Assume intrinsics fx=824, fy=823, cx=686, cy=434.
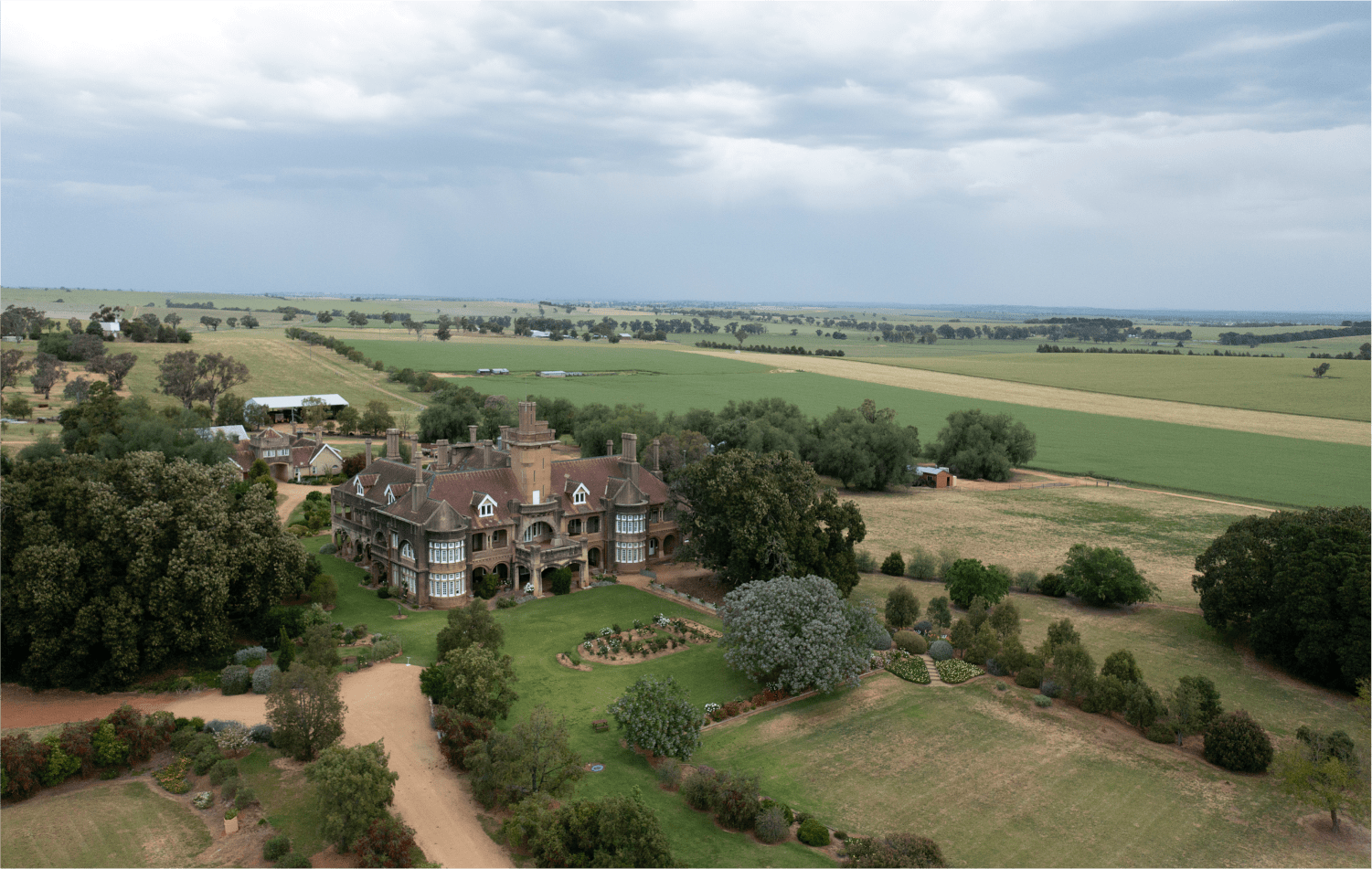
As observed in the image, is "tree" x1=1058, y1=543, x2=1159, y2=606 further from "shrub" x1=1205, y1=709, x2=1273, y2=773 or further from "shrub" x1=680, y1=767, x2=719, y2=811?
"shrub" x1=680, y1=767, x2=719, y2=811

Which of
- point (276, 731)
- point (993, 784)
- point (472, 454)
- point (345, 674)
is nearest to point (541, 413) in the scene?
point (472, 454)

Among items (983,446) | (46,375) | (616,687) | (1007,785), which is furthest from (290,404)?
(1007,785)

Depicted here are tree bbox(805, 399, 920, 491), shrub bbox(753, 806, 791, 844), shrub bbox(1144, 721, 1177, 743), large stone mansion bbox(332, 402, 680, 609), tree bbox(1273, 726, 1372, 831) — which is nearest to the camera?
shrub bbox(753, 806, 791, 844)

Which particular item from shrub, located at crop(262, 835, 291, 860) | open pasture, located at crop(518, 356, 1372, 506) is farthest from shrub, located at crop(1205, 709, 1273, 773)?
open pasture, located at crop(518, 356, 1372, 506)

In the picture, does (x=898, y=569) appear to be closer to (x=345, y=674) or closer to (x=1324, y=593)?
(x=1324, y=593)

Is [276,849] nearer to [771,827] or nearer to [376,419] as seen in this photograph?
[771,827]

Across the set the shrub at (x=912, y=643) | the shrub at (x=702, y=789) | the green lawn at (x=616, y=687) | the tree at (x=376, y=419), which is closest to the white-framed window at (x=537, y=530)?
the green lawn at (x=616, y=687)
